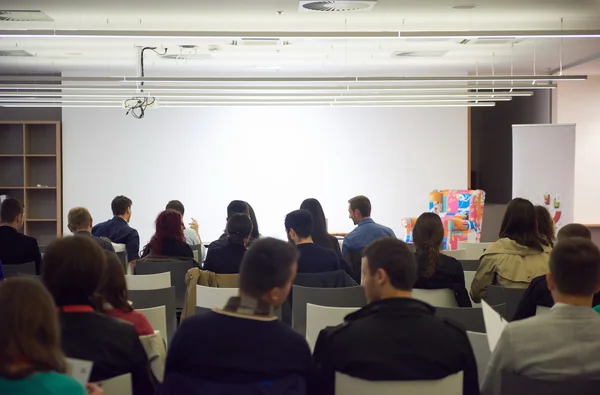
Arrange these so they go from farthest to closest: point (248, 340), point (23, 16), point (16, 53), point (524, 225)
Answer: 1. point (16, 53)
2. point (23, 16)
3. point (524, 225)
4. point (248, 340)

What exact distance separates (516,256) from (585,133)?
8.54 m

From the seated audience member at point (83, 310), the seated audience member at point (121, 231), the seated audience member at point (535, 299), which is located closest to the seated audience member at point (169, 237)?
the seated audience member at point (121, 231)

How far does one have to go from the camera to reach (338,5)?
22.9ft

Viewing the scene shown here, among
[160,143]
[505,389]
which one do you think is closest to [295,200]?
[160,143]

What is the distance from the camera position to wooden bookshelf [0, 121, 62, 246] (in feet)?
39.9

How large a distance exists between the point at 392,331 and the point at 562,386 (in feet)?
1.89

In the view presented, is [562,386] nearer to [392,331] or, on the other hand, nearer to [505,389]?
[505,389]

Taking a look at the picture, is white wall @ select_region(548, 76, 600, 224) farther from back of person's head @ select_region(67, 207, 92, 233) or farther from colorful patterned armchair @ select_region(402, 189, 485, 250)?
back of person's head @ select_region(67, 207, 92, 233)

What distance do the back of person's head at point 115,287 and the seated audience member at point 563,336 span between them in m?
1.43

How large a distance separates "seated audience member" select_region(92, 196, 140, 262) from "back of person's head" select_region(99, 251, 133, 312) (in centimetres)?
444

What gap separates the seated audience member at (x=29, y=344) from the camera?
1.93 m

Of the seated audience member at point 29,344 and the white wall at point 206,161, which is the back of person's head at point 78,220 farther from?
the white wall at point 206,161

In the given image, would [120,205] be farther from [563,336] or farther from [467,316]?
[563,336]

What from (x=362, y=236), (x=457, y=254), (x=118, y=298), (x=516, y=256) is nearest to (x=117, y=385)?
(x=118, y=298)
